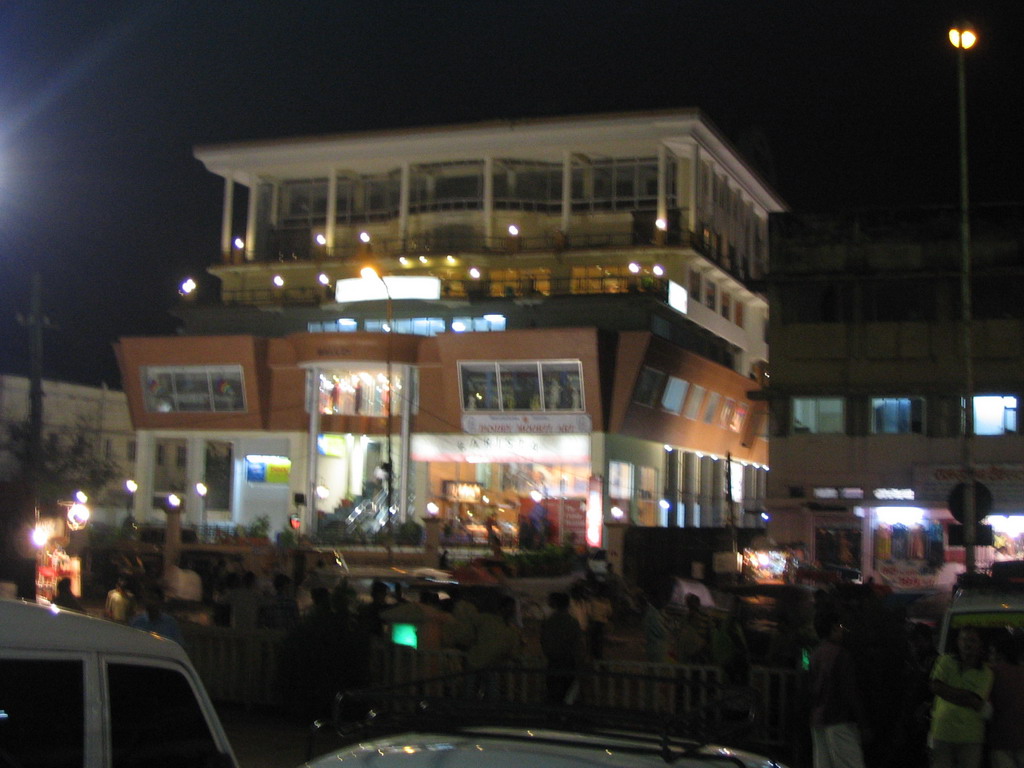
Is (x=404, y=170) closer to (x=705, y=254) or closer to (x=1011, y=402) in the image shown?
(x=705, y=254)

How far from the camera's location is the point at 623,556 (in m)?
35.3

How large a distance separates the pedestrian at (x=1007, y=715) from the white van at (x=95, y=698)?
6.17m

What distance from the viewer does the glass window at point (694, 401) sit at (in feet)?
178

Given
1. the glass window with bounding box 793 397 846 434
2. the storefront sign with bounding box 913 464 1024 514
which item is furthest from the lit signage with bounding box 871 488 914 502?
the glass window with bounding box 793 397 846 434

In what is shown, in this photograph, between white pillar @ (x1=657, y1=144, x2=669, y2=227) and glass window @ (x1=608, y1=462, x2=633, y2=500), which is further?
white pillar @ (x1=657, y1=144, x2=669, y2=227)

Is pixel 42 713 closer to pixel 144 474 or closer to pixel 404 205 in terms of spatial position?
pixel 144 474

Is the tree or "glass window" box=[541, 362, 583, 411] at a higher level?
"glass window" box=[541, 362, 583, 411]

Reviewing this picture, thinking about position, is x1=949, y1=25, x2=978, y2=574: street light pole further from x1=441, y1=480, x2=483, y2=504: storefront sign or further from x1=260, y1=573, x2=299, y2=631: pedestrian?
x1=441, y1=480, x2=483, y2=504: storefront sign

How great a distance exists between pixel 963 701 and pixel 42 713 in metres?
6.72

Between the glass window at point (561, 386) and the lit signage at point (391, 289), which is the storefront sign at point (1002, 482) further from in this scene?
the lit signage at point (391, 289)

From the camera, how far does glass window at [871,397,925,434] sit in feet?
115

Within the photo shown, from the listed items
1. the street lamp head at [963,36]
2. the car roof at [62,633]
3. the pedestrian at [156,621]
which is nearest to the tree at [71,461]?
the street lamp head at [963,36]

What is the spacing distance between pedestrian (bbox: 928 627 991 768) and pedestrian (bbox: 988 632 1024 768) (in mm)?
83

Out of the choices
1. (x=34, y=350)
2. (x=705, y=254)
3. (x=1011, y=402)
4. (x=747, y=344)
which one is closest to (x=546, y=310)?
(x=705, y=254)
